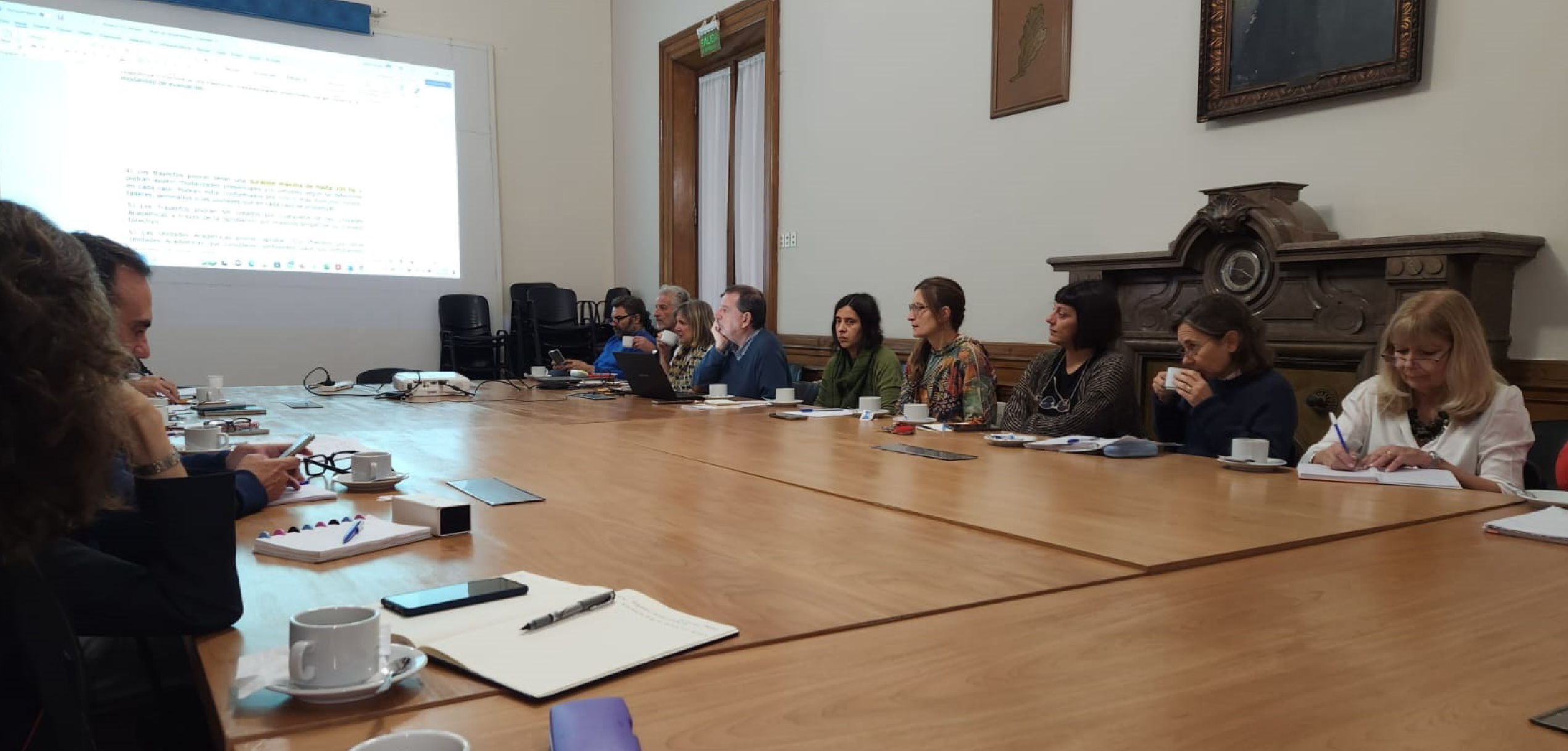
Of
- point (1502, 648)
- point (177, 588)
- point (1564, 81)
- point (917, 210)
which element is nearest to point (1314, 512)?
point (1502, 648)

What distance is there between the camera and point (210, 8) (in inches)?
253

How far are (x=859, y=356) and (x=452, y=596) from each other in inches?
114

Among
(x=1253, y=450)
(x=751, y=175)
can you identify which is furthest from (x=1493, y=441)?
(x=751, y=175)

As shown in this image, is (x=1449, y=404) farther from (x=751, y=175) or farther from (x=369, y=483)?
(x=751, y=175)

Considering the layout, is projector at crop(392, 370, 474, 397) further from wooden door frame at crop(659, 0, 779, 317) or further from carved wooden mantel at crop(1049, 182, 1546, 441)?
wooden door frame at crop(659, 0, 779, 317)

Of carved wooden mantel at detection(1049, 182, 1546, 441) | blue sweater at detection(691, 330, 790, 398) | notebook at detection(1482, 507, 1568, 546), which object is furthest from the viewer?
blue sweater at detection(691, 330, 790, 398)

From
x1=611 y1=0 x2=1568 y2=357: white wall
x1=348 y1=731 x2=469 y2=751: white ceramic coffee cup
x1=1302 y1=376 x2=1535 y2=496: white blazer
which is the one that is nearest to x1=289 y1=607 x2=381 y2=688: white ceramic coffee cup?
x1=348 y1=731 x2=469 y2=751: white ceramic coffee cup

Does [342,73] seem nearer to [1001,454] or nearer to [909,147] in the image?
[909,147]

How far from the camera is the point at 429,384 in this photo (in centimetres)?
387

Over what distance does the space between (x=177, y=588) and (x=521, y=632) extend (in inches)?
13.6

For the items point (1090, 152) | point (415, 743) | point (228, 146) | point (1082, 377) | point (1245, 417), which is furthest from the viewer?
point (228, 146)

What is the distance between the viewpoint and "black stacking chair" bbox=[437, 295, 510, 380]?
23.6 feet

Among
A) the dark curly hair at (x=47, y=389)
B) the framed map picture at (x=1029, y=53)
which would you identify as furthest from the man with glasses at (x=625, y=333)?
the dark curly hair at (x=47, y=389)

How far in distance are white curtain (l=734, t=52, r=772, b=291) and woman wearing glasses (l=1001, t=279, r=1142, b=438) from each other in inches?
135
